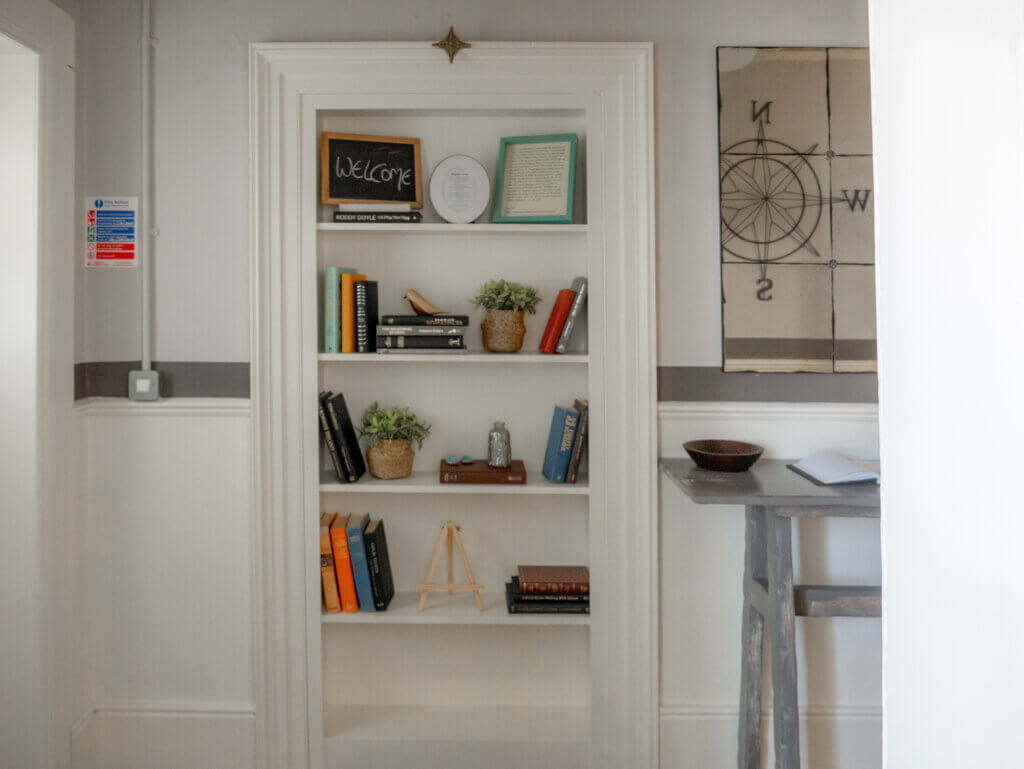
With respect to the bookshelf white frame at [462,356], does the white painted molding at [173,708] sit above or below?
below

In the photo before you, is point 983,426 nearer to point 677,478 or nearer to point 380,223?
point 677,478

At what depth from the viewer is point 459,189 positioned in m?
2.32

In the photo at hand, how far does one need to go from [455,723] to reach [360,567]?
2.03 feet

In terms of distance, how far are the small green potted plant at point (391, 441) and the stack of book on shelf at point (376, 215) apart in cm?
58

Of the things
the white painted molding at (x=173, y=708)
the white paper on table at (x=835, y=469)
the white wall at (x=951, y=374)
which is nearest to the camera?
the white wall at (x=951, y=374)

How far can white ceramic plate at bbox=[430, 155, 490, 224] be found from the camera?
230cm

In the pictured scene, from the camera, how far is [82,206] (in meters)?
2.27

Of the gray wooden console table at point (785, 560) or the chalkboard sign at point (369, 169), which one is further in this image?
the chalkboard sign at point (369, 169)

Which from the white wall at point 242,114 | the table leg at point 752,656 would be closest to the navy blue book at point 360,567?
the white wall at point 242,114

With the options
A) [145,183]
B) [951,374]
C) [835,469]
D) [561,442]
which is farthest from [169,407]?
[951,374]

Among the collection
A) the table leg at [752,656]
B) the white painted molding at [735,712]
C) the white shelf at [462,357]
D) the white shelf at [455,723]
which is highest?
the white shelf at [462,357]

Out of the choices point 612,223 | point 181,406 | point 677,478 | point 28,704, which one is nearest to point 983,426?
point 677,478

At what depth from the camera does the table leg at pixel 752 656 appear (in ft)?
6.98

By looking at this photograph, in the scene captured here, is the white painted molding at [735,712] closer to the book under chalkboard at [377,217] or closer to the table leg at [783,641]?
the table leg at [783,641]
